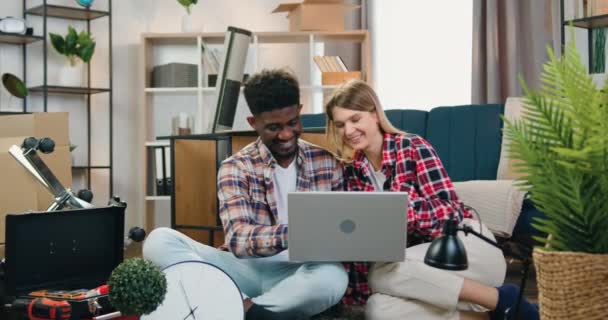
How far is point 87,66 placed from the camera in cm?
532

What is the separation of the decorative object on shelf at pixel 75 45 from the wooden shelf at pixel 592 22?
9.70ft

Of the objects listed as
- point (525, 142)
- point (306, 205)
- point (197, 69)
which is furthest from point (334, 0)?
point (525, 142)

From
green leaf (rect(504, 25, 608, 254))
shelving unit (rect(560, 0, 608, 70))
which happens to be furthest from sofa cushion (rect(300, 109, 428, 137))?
green leaf (rect(504, 25, 608, 254))

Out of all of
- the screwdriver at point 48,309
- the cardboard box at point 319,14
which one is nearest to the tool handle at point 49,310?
the screwdriver at point 48,309

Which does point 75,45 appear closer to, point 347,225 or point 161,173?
point 161,173

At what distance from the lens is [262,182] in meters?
2.46

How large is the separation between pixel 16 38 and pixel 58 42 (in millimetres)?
260

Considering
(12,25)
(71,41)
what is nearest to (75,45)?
(71,41)

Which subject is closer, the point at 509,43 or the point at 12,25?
the point at 509,43

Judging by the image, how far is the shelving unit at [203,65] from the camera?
524 centimetres

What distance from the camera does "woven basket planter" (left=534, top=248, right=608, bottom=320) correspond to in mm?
572

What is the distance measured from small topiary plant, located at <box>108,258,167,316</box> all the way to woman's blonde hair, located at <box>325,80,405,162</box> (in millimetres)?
1130

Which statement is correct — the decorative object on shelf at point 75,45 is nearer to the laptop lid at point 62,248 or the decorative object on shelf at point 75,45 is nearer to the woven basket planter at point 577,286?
the laptop lid at point 62,248

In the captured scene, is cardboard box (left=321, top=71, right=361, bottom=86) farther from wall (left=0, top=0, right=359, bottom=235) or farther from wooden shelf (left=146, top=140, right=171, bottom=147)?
wooden shelf (left=146, top=140, right=171, bottom=147)
